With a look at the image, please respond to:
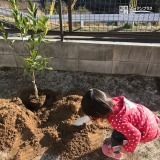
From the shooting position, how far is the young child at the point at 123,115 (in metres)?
1.99

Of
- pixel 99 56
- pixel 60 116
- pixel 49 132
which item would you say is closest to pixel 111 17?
pixel 99 56

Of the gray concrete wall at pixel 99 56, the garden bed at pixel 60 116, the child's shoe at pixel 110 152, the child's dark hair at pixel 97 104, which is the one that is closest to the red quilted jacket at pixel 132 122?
the child's dark hair at pixel 97 104

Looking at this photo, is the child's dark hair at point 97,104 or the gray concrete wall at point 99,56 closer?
the child's dark hair at point 97,104

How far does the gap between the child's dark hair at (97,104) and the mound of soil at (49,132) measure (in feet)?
3.01

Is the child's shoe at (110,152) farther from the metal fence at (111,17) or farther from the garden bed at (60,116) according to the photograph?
the metal fence at (111,17)

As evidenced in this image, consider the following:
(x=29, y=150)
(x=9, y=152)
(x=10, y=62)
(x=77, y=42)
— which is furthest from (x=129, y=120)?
(x=10, y=62)

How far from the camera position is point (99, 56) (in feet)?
12.2

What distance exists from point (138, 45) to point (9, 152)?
2667mm

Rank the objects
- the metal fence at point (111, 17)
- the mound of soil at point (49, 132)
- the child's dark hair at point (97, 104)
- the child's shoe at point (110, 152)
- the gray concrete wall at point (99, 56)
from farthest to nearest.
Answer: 1. the metal fence at point (111, 17)
2. the gray concrete wall at point (99, 56)
3. the mound of soil at point (49, 132)
4. the child's shoe at point (110, 152)
5. the child's dark hair at point (97, 104)

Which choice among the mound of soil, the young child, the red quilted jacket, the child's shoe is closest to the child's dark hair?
the young child

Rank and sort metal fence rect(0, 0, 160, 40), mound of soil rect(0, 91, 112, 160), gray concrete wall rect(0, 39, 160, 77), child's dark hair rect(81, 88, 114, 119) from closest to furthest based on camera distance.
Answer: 1. child's dark hair rect(81, 88, 114, 119)
2. mound of soil rect(0, 91, 112, 160)
3. gray concrete wall rect(0, 39, 160, 77)
4. metal fence rect(0, 0, 160, 40)

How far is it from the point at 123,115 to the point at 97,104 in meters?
0.32

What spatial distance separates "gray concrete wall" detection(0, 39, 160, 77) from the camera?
3.58 meters

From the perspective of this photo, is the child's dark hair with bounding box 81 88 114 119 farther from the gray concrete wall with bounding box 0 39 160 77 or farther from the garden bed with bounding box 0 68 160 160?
the gray concrete wall with bounding box 0 39 160 77
